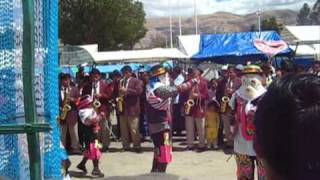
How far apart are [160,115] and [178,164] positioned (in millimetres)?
2900

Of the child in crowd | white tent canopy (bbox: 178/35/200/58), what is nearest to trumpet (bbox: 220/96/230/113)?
the child in crowd

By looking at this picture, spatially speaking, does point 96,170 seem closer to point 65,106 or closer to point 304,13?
point 65,106

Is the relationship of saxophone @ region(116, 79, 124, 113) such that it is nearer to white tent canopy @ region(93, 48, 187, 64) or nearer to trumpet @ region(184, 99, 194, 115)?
trumpet @ region(184, 99, 194, 115)

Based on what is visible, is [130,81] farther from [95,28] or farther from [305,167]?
[95,28]

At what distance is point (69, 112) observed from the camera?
1245 cm

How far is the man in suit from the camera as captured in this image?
12.7m

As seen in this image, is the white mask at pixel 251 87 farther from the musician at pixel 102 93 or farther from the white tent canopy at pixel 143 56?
the white tent canopy at pixel 143 56

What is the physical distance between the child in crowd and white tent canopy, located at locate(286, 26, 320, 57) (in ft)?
38.3

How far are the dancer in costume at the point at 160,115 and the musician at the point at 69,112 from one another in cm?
397

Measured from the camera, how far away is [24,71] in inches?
128

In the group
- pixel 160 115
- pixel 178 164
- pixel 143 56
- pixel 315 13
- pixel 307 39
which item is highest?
pixel 315 13

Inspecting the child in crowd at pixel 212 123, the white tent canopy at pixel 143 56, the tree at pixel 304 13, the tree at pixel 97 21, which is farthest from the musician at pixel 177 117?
the tree at pixel 304 13

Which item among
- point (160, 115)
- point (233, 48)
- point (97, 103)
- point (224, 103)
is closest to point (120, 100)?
point (97, 103)

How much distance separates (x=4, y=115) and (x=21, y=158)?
26cm
